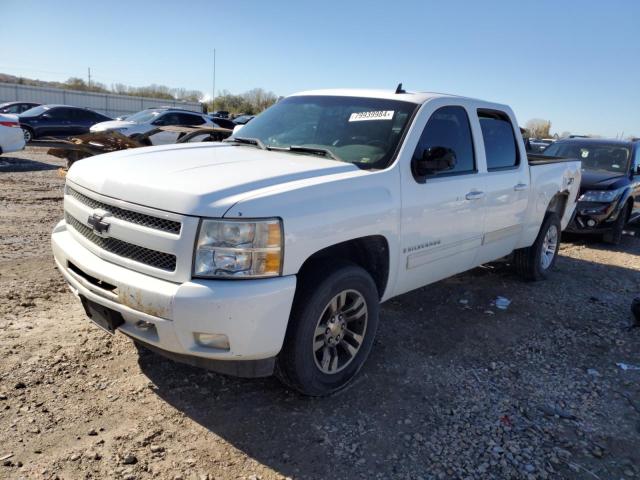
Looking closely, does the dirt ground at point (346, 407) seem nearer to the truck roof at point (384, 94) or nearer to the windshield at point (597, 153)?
the truck roof at point (384, 94)

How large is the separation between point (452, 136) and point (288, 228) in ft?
7.05

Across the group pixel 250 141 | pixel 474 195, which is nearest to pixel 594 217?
pixel 474 195

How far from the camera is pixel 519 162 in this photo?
17.2ft

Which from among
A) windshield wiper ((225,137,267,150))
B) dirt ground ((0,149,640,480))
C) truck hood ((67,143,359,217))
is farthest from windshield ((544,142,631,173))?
truck hood ((67,143,359,217))

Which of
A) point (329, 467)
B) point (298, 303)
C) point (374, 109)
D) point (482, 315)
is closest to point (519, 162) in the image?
point (482, 315)

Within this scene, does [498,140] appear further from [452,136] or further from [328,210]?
[328,210]

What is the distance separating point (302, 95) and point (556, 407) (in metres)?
3.29

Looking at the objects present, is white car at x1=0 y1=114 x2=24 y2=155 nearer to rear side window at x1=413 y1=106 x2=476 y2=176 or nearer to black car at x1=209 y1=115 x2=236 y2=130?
black car at x1=209 y1=115 x2=236 y2=130

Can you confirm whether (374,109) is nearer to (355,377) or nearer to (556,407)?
(355,377)

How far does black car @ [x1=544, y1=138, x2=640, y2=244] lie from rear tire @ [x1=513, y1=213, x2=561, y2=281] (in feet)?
8.34

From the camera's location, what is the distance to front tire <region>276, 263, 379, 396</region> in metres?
2.97

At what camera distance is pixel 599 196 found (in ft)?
27.9

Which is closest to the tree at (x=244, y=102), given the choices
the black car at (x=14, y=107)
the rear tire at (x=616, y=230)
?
the black car at (x=14, y=107)

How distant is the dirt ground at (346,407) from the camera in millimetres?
2707
